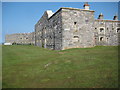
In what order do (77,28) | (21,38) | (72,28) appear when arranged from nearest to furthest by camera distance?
1. (72,28)
2. (77,28)
3. (21,38)

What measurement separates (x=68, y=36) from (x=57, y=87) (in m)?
13.7

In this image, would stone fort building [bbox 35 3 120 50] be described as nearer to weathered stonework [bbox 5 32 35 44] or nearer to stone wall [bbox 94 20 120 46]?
stone wall [bbox 94 20 120 46]

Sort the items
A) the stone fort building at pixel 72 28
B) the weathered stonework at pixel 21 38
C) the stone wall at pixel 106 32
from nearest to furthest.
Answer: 1. the stone fort building at pixel 72 28
2. the stone wall at pixel 106 32
3. the weathered stonework at pixel 21 38

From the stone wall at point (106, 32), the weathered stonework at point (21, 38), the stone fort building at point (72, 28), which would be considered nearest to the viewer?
the stone fort building at point (72, 28)

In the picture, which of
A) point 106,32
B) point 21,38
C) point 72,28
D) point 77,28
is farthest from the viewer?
point 21,38

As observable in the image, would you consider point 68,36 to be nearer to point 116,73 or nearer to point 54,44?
point 54,44

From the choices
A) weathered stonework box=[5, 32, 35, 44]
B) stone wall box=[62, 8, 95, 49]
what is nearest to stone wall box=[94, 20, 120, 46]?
stone wall box=[62, 8, 95, 49]

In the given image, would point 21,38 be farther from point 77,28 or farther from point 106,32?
point 106,32

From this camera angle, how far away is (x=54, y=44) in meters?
19.9

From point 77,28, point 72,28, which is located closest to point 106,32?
point 77,28

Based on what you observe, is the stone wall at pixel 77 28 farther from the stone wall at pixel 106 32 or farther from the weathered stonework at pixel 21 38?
the weathered stonework at pixel 21 38

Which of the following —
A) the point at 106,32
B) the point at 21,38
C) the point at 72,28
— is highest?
the point at 21,38

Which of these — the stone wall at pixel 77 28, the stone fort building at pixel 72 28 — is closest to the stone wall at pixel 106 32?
the stone fort building at pixel 72 28

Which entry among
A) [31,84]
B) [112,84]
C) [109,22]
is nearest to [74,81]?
[112,84]
